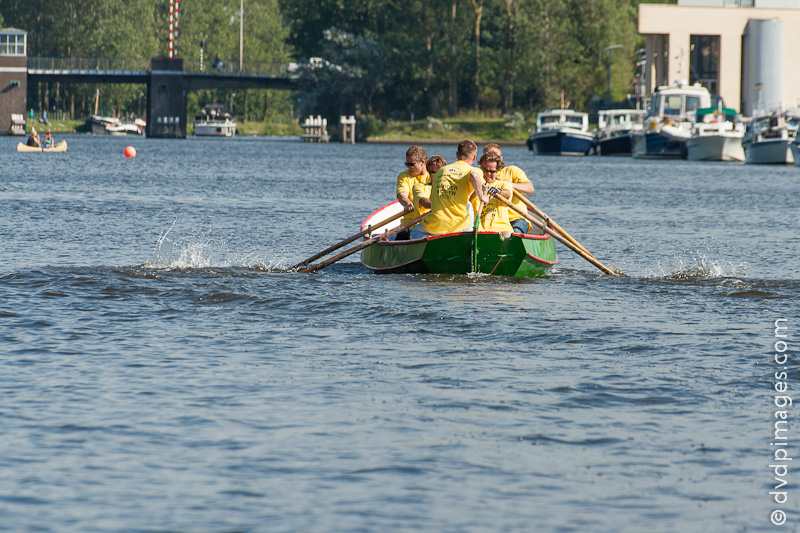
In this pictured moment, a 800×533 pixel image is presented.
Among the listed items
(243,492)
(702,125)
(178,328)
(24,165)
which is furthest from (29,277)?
(702,125)

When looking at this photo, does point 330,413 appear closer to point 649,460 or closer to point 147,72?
point 649,460

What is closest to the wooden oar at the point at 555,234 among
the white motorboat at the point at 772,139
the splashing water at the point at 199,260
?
the splashing water at the point at 199,260

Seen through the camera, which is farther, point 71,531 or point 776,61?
point 776,61

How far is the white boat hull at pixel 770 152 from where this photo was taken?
59.0 m

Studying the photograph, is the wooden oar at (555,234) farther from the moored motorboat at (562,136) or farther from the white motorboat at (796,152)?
the moored motorboat at (562,136)

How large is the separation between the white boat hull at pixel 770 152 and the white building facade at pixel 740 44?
2320cm

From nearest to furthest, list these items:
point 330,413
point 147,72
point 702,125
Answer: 1. point 330,413
2. point 702,125
3. point 147,72

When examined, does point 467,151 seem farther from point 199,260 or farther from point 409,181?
point 199,260

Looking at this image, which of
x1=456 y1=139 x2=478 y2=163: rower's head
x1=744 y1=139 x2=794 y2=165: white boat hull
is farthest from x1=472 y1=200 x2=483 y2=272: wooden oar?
x1=744 y1=139 x2=794 y2=165: white boat hull

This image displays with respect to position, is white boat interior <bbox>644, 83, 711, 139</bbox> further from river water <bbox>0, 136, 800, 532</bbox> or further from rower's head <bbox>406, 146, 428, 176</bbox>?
rower's head <bbox>406, 146, 428, 176</bbox>

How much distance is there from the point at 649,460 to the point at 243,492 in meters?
2.68

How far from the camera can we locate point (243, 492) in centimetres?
715

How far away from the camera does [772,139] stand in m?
59.4

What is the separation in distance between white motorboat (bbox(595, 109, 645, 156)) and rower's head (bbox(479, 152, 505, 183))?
2419 inches
